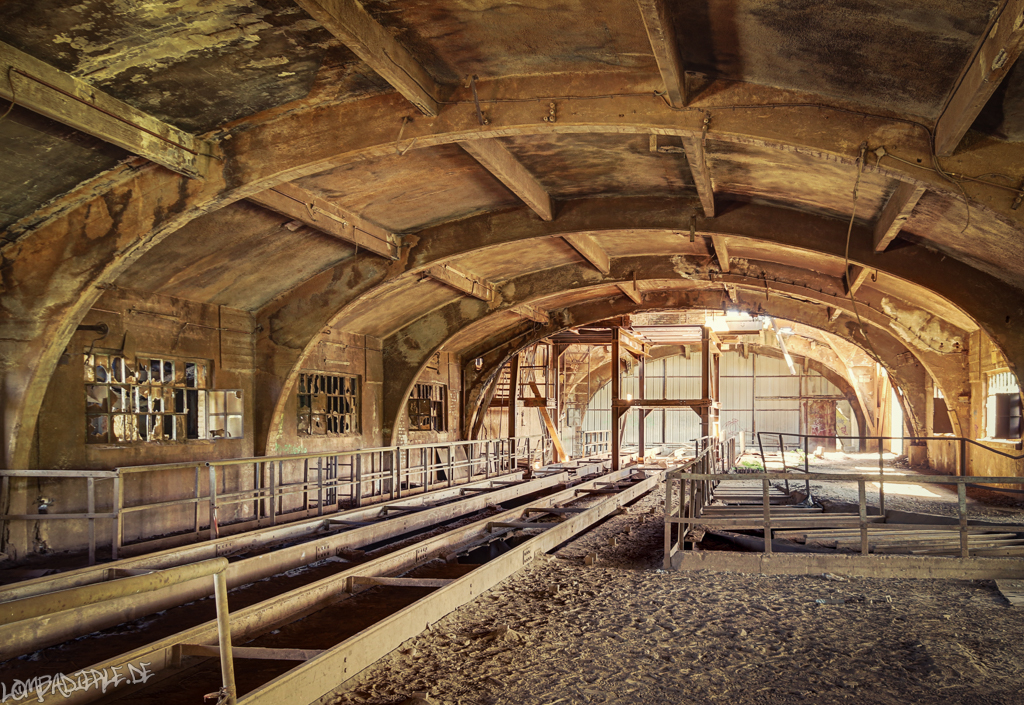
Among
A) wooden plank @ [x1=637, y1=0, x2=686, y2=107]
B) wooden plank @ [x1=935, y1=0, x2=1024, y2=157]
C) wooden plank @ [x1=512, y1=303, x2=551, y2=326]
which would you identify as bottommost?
wooden plank @ [x1=512, y1=303, x2=551, y2=326]

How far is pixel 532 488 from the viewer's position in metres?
16.7

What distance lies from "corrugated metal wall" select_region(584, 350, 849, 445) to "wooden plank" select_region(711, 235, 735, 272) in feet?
74.8

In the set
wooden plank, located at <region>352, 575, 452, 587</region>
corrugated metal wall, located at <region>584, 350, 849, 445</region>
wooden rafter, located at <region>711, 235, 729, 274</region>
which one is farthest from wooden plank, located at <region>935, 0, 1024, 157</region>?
corrugated metal wall, located at <region>584, 350, 849, 445</region>

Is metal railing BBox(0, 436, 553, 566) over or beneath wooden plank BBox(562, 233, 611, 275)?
beneath

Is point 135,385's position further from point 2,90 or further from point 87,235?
point 2,90

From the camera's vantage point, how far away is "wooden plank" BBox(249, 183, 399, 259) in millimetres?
8734

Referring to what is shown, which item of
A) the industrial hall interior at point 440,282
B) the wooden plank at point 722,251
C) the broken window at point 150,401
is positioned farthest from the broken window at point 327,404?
the wooden plank at point 722,251

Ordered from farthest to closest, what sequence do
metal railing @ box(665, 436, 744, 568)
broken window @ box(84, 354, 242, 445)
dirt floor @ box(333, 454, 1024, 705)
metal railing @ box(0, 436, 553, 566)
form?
broken window @ box(84, 354, 242, 445), metal railing @ box(665, 436, 744, 568), metal railing @ box(0, 436, 553, 566), dirt floor @ box(333, 454, 1024, 705)

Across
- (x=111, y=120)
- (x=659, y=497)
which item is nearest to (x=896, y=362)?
(x=659, y=497)

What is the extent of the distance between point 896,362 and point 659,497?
23.2 ft

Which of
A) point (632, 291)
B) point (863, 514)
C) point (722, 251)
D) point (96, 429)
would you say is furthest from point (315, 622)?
point (632, 291)

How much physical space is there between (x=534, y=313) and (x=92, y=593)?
16.2 metres

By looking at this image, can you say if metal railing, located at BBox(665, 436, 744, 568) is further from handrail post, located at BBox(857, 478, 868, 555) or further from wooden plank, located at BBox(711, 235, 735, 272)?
wooden plank, located at BBox(711, 235, 735, 272)

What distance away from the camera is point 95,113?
20.7ft
